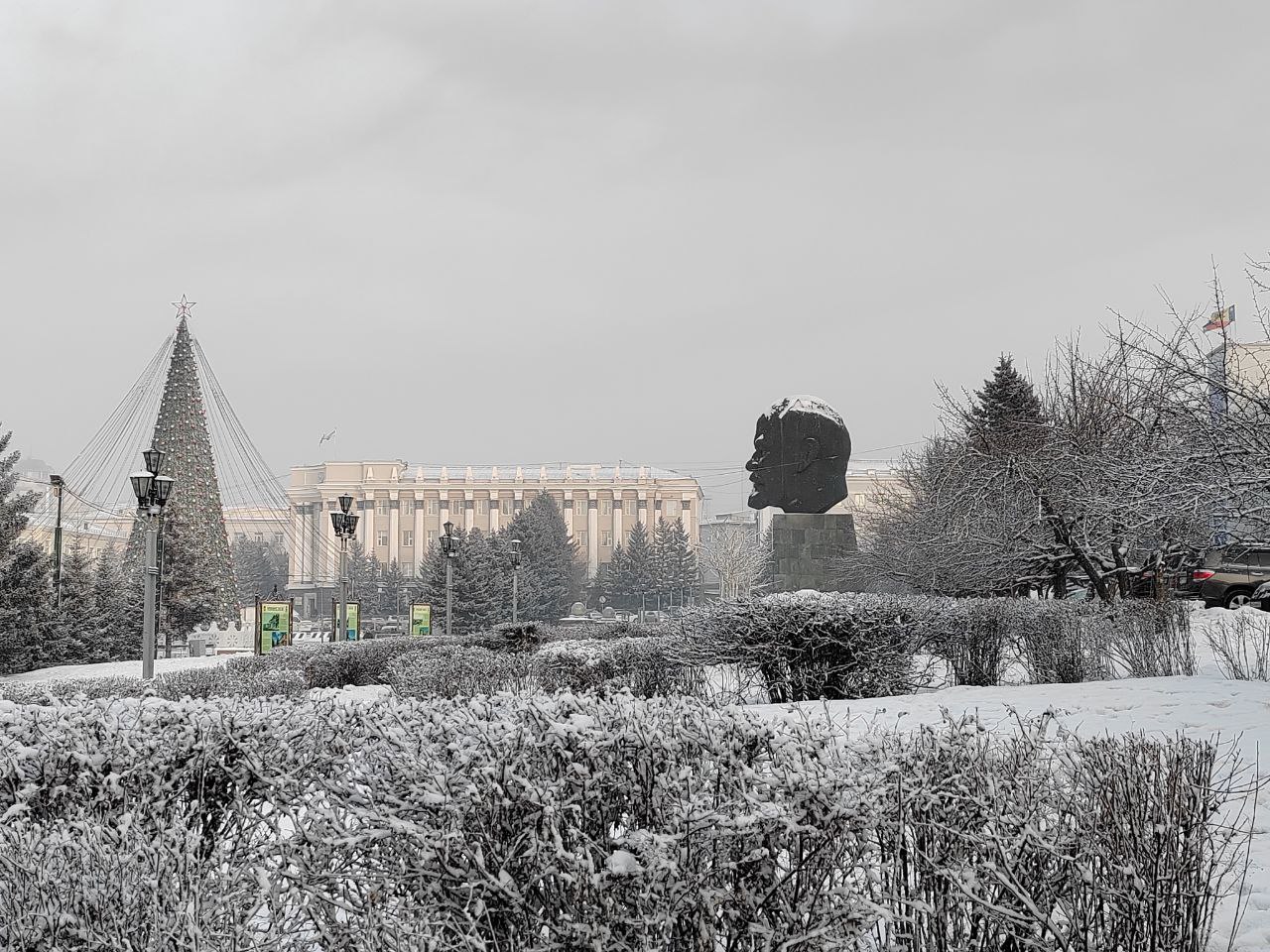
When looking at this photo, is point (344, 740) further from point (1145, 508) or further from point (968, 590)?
point (968, 590)

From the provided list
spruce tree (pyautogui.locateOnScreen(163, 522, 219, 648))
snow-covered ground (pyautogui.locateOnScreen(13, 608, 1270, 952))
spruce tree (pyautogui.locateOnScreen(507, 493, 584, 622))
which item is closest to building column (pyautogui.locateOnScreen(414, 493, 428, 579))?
Result: spruce tree (pyautogui.locateOnScreen(507, 493, 584, 622))

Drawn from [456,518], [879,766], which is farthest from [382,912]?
[456,518]

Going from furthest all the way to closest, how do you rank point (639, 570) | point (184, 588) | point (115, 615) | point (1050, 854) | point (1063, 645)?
point (639, 570)
point (184, 588)
point (115, 615)
point (1063, 645)
point (1050, 854)

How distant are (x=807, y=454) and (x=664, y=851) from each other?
16668 millimetres

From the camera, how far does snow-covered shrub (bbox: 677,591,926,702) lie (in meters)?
10.1

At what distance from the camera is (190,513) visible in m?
35.9

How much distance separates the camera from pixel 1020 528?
1584cm

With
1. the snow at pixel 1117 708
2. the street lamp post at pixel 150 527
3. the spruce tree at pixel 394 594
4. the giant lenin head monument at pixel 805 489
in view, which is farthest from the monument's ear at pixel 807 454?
the spruce tree at pixel 394 594

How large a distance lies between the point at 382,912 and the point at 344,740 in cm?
121

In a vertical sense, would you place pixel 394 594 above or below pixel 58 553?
below

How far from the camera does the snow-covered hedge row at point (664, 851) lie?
2.63 m

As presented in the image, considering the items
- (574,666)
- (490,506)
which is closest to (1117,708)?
(574,666)

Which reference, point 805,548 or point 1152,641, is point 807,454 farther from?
point 1152,641

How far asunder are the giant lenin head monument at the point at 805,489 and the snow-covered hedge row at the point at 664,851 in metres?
15.6
